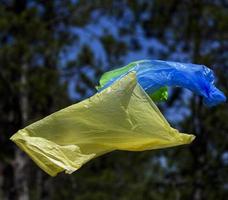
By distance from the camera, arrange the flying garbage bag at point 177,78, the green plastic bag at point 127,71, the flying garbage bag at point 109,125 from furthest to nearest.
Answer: the green plastic bag at point 127,71 → the flying garbage bag at point 177,78 → the flying garbage bag at point 109,125

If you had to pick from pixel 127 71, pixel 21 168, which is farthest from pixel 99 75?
pixel 127 71

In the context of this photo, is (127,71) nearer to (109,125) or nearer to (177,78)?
(177,78)

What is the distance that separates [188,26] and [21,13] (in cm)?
418

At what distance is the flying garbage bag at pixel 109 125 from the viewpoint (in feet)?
12.3

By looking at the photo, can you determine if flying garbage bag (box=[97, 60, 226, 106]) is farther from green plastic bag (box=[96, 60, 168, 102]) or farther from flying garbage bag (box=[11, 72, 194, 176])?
flying garbage bag (box=[11, 72, 194, 176])

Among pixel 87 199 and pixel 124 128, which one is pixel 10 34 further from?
pixel 124 128

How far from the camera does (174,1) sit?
635 inches

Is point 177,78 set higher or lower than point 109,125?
higher

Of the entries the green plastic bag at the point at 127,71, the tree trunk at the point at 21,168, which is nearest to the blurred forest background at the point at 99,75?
Result: the tree trunk at the point at 21,168

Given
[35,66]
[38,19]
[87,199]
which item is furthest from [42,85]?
[87,199]

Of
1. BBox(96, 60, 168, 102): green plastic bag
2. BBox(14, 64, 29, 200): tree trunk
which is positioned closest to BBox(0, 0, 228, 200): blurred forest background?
BBox(14, 64, 29, 200): tree trunk

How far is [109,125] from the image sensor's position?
378 centimetres

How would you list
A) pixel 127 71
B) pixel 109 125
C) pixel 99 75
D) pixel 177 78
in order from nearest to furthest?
pixel 109 125 → pixel 177 78 → pixel 127 71 → pixel 99 75

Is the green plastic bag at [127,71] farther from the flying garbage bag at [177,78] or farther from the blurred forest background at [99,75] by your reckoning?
the blurred forest background at [99,75]
